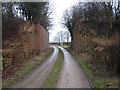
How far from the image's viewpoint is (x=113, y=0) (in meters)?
19.5

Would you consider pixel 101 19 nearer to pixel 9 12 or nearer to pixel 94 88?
pixel 9 12

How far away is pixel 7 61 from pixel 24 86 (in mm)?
4733

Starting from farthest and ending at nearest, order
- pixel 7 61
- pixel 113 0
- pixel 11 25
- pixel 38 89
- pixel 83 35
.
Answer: pixel 83 35, pixel 113 0, pixel 11 25, pixel 7 61, pixel 38 89

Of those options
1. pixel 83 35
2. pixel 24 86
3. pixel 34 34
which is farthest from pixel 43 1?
pixel 24 86

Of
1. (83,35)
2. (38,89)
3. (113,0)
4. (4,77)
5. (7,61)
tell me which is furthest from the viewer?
(83,35)

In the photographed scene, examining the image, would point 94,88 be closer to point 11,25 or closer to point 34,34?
point 11,25

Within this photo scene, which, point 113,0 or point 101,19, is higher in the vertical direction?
point 113,0

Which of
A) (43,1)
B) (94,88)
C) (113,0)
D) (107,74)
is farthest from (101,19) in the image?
(94,88)

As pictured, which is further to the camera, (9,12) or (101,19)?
(101,19)

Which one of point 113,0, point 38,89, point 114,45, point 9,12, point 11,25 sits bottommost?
point 38,89

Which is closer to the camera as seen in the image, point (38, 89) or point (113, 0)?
point (38, 89)

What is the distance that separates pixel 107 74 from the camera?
387 inches

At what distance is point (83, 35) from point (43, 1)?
8.10 meters

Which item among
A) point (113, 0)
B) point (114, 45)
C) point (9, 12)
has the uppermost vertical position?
point (113, 0)
